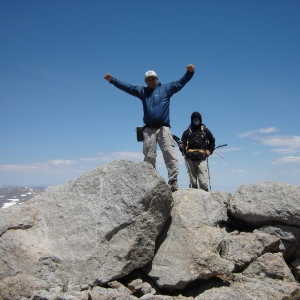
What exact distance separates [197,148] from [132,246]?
23.1ft

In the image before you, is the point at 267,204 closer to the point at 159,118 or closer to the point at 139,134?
the point at 159,118

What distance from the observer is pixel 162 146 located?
13906 millimetres

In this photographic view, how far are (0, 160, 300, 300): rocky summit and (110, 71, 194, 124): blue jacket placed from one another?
9.54 ft

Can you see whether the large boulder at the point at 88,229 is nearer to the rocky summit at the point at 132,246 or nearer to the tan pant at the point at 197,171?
the rocky summit at the point at 132,246

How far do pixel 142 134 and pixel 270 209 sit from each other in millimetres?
6669

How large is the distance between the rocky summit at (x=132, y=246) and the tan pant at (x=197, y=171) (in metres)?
2.87

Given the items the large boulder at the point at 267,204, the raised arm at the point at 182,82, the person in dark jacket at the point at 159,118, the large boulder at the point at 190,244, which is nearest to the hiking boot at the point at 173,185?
the person in dark jacket at the point at 159,118

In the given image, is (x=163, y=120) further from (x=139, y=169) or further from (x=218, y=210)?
(x=218, y=210)

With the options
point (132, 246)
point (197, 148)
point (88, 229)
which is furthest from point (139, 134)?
point (132, 246)

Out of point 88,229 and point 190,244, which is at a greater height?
point 88,229

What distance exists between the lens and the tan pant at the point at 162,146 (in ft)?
45.2

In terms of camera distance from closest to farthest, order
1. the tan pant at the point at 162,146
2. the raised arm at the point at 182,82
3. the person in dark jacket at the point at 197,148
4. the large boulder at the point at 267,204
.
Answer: the large boulder at the point at 267,204 → the tan pant at the point at 162,146 → the raised arm at the point at 182,82 → the person in dark jacket at the point at 197,148

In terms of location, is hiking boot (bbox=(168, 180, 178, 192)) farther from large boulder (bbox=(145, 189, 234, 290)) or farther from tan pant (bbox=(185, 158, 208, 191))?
tan pant (bbox=(185, 158, 208, 191))

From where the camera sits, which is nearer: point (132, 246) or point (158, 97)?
point (132, 246)
